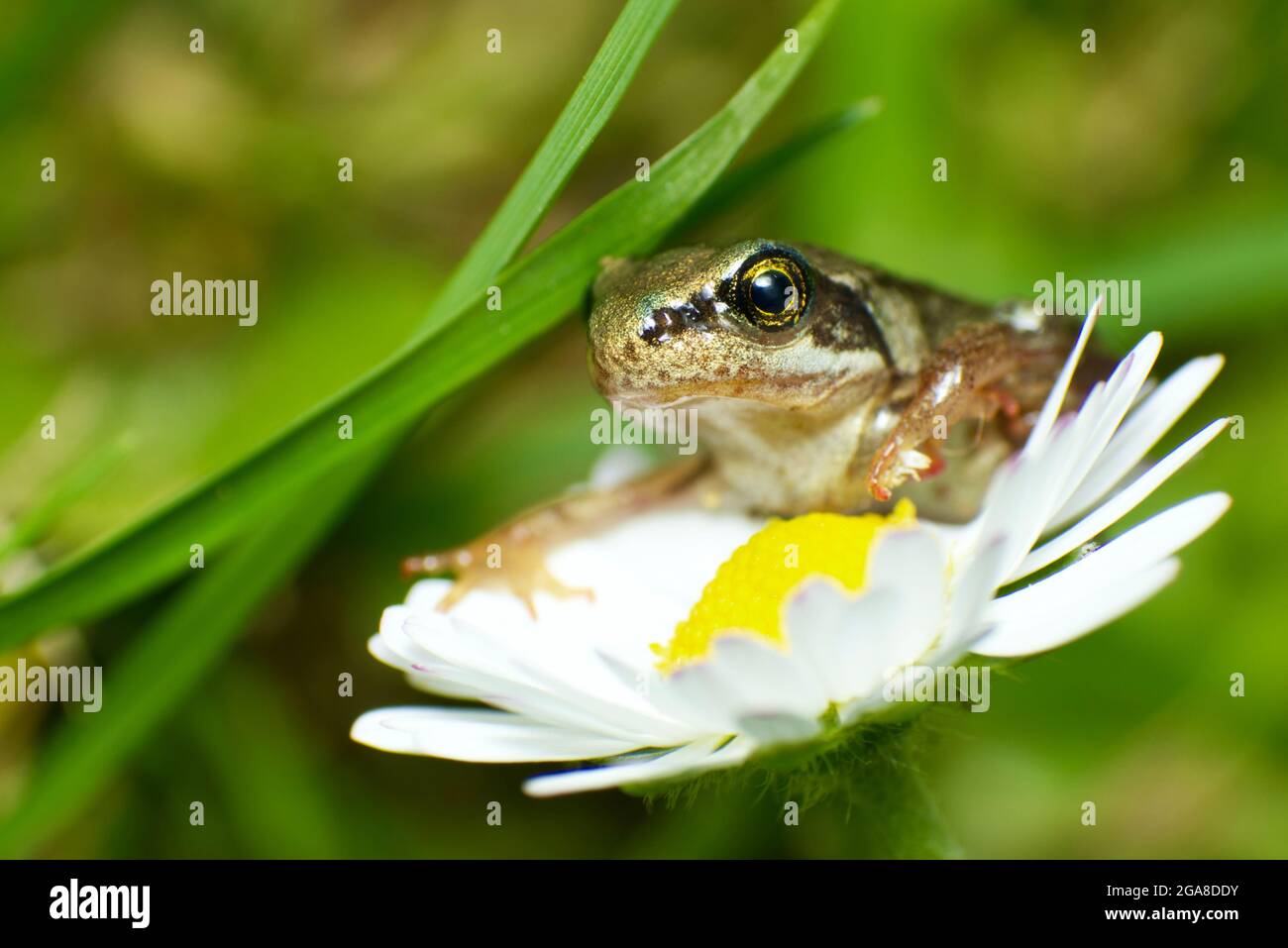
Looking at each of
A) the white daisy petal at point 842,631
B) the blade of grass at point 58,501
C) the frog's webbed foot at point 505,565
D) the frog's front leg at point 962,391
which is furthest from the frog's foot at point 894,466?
the blade of grass at point 58,501

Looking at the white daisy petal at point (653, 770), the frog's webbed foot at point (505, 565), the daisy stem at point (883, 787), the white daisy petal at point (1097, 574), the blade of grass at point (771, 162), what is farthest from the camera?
the frog's webbed foot at point (505, 565)

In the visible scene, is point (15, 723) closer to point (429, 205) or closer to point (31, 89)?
point (31, 89)

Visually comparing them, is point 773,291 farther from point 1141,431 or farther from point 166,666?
point 166,666

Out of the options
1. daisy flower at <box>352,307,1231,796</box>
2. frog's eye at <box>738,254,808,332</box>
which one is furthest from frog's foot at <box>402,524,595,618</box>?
frog's eye at <box>738,254,808,332</box>

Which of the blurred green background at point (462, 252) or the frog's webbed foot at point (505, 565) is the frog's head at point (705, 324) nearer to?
the frog's webbed foot at point (505, 565)

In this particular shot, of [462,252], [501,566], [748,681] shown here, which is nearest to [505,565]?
[501,566]

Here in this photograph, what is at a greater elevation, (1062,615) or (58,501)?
(58,501)

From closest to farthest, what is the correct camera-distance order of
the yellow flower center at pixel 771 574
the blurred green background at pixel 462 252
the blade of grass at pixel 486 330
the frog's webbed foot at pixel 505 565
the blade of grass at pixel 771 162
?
the yellow flower center at pixel 771 574 → the blade of grass at pixel 486 330 → the blade of grass at pixel 771 162 → the frog's webbed foot at pixel 505 565 → the blurred green background at pixel 462 252
